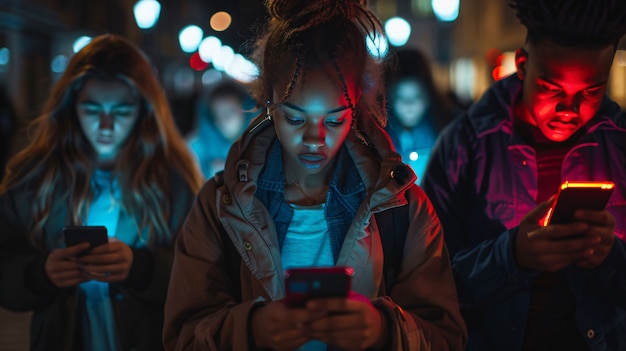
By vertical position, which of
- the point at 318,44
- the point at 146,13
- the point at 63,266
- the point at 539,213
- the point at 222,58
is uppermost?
the point at 222,58

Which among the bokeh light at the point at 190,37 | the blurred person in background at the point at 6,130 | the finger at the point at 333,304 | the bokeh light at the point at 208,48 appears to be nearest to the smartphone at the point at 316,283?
the finger at the point at 333,304

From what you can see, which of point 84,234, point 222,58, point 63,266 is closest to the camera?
point 84,234

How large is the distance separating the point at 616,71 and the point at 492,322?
25364mm

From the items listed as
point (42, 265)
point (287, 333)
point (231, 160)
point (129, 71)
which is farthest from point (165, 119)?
point (287, 333)

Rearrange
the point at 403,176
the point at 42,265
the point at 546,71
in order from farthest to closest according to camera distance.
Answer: the point at 42,265
the point at 546,71
the point at 403,176

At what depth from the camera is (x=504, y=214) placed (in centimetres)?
304

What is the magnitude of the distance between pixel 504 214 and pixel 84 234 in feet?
6.09

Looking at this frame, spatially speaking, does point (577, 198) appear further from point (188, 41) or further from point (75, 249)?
point (188, 41)

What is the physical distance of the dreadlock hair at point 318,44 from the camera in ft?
8.38

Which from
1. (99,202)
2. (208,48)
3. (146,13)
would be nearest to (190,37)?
(146,13)

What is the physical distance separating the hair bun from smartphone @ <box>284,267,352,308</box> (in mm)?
947

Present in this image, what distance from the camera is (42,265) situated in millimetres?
3365

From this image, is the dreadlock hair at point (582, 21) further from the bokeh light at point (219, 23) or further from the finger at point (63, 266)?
the bokeh light at point (219, 23)

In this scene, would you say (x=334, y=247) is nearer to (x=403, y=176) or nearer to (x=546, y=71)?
(x=403, y=176)
